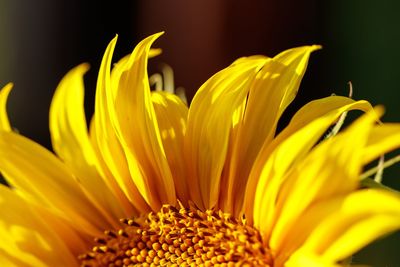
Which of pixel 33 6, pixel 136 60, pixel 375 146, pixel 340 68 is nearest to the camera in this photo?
pixel 375 146

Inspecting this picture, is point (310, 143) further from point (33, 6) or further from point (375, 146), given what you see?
point (33, 6)

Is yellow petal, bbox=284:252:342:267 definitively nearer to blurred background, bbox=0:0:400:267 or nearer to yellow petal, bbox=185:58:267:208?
yellow petal, bbox=185:58:267:208

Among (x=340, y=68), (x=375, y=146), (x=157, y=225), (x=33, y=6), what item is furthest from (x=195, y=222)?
(x=33, y=6)

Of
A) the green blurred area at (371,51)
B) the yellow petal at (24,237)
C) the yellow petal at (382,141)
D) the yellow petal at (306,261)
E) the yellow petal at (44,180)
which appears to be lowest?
the yellow petal at (306,261)

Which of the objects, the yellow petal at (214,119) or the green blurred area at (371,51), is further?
the green blurred area at (371,51)

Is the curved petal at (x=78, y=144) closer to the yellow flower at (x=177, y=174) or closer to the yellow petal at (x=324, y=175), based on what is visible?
the yellow flower at (x=177, y=174)

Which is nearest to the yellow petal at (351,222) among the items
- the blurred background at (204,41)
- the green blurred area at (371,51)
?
the blurred background at (204,41)

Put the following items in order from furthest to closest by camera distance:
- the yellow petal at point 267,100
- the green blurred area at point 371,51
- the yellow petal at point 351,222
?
the green blurred area at point 371,51 → the yellow petal at point 267,100 → the yellow petal at point 351,222
